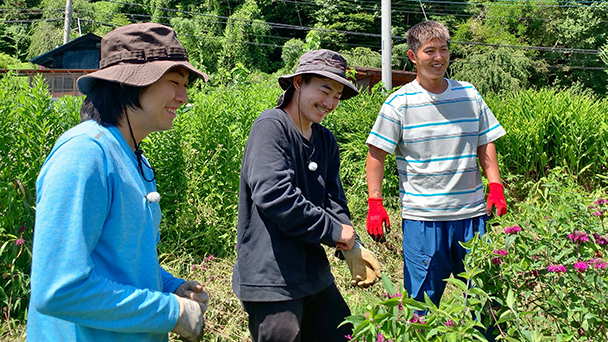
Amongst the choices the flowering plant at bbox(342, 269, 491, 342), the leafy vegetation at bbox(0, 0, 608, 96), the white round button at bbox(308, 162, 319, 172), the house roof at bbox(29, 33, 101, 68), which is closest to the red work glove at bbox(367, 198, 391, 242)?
the white round button at bbox(308, 162, 319, 172)

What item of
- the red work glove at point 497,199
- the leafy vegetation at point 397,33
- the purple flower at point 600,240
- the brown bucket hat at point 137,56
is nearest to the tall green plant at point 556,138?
the red work glove at point 497,199

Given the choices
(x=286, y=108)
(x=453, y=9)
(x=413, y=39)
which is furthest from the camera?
(x=453, y=9)

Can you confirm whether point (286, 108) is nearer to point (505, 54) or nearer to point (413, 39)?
point (413, 39)

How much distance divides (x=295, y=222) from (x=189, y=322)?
1.84ft

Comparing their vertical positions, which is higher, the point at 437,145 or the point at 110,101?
the point at 110,101

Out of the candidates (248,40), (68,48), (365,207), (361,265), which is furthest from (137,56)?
(248,40)

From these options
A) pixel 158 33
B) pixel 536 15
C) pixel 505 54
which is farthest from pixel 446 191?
pixel 536 15

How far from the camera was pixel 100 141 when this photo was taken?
122cm

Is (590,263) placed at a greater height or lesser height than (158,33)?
lesser

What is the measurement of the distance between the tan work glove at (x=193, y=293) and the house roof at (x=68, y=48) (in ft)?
101

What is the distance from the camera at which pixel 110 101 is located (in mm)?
1366

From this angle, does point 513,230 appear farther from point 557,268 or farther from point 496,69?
point 496,69

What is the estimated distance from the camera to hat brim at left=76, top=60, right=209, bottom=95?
1315mm

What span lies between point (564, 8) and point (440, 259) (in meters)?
39.9
